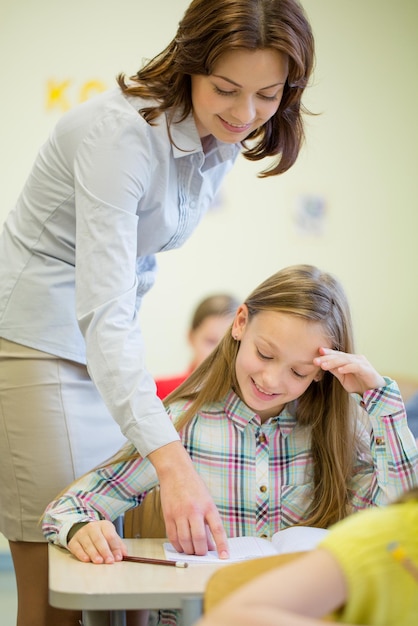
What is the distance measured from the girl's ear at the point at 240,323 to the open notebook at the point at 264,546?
1.25 ft

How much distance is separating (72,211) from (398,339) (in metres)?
3.12

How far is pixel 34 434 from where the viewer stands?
58.2 inches

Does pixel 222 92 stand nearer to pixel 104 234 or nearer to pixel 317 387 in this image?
pixel 104 234

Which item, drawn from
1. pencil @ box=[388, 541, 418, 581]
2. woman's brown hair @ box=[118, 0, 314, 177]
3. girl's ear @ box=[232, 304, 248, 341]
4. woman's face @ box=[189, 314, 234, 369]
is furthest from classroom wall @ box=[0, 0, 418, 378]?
pencil @ box=[388, 541, 418, 581]

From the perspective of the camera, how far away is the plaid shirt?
1476mm

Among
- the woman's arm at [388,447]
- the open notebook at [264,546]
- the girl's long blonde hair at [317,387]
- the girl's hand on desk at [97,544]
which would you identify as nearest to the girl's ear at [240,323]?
the girl's long blonde hair at [317,387]

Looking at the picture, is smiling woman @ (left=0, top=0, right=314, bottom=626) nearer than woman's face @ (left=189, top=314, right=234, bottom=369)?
Yes

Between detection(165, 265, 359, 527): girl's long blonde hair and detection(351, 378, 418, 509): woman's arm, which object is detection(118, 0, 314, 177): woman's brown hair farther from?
detection(351, 378, 418, 509): woman's arm

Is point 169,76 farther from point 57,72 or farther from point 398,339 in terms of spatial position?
point 398,339

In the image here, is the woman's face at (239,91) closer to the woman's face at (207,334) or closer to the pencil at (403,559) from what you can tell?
the pencil at (403,559)

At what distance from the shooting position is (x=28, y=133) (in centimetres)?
403

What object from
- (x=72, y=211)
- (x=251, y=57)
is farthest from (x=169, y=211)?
(x=251, y=57)

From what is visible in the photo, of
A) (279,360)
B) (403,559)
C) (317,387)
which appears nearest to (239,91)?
(279,360)

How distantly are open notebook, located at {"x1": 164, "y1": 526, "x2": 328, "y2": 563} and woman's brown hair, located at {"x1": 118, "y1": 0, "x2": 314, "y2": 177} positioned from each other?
68cm
